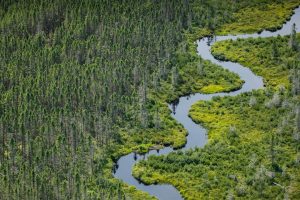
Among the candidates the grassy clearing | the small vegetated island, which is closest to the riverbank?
the grassy clearing

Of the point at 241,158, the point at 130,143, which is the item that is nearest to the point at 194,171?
the point at 241,158

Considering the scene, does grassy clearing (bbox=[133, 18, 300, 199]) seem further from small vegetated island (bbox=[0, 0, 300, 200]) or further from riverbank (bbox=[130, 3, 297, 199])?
small vegetated island (bbox=[0, 0, 300, 200])

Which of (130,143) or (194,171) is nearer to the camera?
(194,171)

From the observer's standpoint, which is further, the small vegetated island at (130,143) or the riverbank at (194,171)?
the riverbank at (194,171)

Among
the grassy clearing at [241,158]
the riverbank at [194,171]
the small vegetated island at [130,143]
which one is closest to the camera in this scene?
the small vegetated island at [130,143]

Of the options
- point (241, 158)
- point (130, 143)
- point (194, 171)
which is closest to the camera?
point (194, 171)

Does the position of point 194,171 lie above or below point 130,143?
below

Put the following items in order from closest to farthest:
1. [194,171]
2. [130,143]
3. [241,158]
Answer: [194,171]
[241,158]
[130,143]

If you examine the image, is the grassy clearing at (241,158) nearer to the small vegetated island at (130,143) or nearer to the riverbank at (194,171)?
the riverbank at (194,171)

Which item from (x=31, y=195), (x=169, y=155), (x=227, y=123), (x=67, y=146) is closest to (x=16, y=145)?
(x=67, y=146)

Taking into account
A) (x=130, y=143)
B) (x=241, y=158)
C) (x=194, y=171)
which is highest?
(x=130, y=143)

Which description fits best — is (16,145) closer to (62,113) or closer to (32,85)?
(62,113)

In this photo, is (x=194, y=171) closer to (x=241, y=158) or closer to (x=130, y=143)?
(x=241, y=158)

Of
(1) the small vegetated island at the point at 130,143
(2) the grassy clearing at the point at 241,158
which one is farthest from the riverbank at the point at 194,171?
(1) the small vegetated island at the point at 130,143
